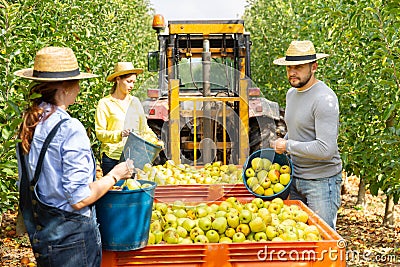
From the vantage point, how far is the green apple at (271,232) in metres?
3.10

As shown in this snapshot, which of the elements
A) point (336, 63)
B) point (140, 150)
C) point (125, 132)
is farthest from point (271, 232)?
point (336, 63)

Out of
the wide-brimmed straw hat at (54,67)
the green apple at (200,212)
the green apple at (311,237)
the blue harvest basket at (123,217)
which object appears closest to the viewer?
the wide-brimmed straw hat at (54,67)

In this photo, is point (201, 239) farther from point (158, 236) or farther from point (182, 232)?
point (158, 236)

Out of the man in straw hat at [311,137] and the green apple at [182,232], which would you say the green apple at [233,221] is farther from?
the man in straw hat at [311,137]

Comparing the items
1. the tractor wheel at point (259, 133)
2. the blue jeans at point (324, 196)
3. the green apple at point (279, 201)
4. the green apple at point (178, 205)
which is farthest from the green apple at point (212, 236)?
the tractor wheel at point (259, 133)

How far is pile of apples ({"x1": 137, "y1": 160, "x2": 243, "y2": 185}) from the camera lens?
427 cm

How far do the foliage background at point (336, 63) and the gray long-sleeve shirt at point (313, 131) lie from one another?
3.50ft

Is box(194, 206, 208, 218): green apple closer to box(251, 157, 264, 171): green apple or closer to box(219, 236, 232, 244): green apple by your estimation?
box(219, 236, 232, 244): green apple

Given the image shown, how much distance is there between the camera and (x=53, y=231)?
254cm

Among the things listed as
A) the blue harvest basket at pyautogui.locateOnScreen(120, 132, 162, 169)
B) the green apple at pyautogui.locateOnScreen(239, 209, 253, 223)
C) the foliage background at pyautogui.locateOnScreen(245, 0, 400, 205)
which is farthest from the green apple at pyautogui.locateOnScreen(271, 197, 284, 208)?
the foliage background at pyautogui.locateOnScreen(245, 0, 400, 205)

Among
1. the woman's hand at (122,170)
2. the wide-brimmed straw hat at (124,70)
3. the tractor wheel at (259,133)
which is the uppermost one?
the wide-brimmed straw hat at (124,70)

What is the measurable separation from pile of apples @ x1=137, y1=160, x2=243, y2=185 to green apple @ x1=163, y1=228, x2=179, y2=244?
93 centimetres

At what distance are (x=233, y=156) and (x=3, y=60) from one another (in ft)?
6.70

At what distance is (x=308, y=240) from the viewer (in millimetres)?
3053
